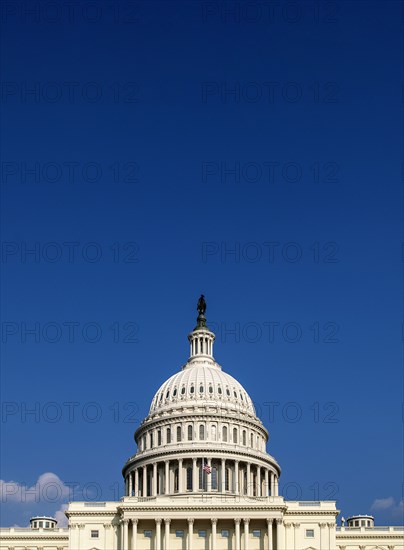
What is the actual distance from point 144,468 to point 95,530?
25321mm

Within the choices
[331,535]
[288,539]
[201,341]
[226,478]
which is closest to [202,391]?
[201,341]

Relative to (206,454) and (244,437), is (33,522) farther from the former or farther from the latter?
(244,437)

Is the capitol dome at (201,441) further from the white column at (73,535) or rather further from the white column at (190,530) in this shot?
the white column at (190,530)

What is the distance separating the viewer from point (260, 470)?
150 metres

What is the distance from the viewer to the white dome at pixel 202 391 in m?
158

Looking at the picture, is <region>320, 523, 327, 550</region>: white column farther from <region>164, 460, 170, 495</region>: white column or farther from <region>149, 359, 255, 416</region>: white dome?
<region>149, 359, 255, 416</region>: white dome

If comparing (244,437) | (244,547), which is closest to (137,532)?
(244,547)

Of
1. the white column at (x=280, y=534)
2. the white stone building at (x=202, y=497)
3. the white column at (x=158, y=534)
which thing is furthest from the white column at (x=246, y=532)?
the white column at (x=158, y=534)

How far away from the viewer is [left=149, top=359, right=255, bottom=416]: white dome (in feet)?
520

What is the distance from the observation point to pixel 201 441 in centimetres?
14925

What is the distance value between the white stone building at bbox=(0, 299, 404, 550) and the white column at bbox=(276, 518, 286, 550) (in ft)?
0.41

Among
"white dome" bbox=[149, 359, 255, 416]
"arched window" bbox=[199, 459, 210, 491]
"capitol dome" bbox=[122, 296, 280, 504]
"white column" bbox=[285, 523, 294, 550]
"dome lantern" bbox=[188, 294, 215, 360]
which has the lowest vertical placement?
"white column" bbox=[285, 523, 294, 550]

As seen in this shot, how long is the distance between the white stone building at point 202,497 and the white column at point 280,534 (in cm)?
12

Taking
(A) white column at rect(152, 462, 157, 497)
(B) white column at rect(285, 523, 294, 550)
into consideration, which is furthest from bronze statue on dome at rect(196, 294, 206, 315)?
(B) white column at rect(285, 523, 294, 550)
